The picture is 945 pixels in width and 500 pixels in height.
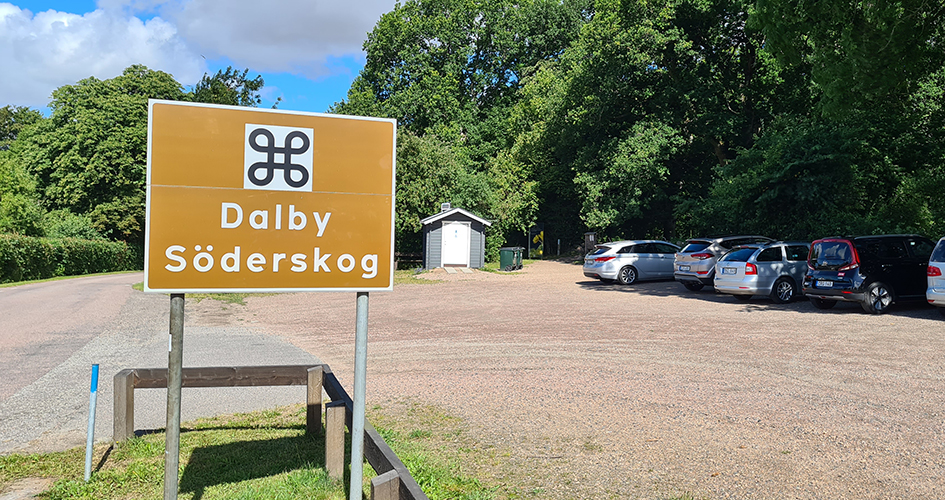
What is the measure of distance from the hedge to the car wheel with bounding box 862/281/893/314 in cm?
2992

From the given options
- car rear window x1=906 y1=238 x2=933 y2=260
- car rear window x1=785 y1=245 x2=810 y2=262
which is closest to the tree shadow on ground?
car rear window x1=906 y1=238 x2=933 y2=260

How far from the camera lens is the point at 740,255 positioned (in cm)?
1659

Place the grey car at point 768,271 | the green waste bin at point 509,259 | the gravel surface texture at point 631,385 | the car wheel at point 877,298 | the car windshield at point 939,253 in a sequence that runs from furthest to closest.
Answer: the green waste bin at point 509,259, the grey car at point 768,271, the car wheel at point 877,298, the car windshield at point 939,253, the gravel surface texture at point 631,385

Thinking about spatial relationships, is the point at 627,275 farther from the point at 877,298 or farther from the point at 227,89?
the point at 227,89

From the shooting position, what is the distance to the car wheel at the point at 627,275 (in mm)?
23016

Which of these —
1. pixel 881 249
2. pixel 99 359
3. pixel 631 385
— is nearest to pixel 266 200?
pixel 631 385

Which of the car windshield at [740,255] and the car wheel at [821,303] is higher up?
the car windshield at [740,255]

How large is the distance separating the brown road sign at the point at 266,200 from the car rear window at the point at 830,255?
13336 millimetres

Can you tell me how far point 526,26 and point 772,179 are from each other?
36804mm

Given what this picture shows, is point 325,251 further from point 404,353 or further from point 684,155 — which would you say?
point 684,155

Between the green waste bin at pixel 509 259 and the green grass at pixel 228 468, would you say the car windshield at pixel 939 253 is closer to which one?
the green grass at pixel 228 468

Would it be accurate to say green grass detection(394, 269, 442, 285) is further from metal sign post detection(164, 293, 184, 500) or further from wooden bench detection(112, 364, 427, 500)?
metal sign post detection(164, 293, 184, 500)

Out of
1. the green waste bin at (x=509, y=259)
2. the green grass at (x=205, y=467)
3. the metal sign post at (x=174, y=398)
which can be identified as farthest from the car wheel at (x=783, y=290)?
the green waste bin at (x=509, y=259)

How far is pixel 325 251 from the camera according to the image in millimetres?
3373
